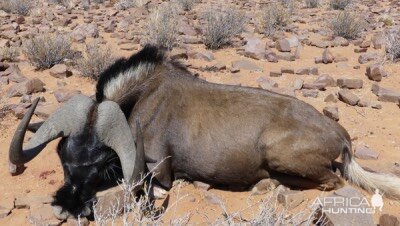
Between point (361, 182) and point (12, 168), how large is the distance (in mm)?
3805

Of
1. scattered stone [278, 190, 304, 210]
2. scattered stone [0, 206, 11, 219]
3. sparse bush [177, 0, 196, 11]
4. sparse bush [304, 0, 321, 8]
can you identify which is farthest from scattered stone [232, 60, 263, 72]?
sparse bush [304, 0, 321, 8]

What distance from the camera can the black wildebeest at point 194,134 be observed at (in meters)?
3.92

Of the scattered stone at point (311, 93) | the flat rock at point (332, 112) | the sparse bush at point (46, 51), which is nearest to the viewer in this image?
the flat rock at point (332, 112)

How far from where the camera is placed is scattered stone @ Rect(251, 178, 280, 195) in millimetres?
4571

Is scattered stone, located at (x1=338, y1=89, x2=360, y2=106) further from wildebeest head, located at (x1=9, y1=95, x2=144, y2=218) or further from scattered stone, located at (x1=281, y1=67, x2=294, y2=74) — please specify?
wildebeest head, located at (x1=9, y1=95, x2=144, y2=218)

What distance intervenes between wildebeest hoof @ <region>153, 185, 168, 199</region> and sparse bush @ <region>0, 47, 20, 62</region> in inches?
204

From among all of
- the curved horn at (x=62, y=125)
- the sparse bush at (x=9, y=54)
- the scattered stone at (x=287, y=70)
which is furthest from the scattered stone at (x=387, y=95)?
the sparse bush at (x=9, y=54)

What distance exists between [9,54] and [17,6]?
6273 mm

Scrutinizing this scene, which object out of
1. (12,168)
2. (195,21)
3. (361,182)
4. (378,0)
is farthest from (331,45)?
(378,0)

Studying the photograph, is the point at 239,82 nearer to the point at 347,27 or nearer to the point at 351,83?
the point at 351,83

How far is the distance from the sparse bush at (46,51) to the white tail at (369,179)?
5801mm

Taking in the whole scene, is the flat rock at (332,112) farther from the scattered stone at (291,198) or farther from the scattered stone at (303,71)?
the scattered stone at (291,198)

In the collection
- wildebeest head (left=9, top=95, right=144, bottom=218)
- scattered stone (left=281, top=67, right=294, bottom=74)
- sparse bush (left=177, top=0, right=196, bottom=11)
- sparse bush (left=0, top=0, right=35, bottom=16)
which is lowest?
sparse bush (left=177, top=0, right=196, bottom=11)

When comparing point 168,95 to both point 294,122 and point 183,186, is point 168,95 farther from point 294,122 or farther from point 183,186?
point 294,122
